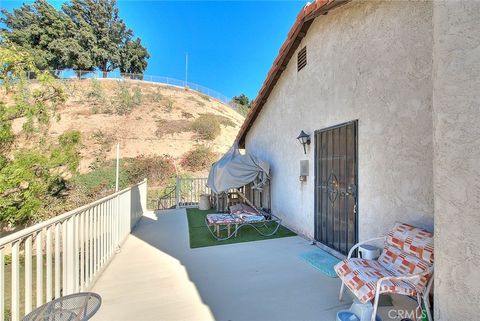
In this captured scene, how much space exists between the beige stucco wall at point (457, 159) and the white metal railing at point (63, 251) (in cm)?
338

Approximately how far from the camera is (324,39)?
18.6 feet

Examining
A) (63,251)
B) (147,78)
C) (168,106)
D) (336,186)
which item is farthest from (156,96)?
(63,251)

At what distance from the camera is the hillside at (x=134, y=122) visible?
2320cm

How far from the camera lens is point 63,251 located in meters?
3.08

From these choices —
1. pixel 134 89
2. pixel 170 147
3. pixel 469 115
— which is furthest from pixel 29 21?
pixel 469 115

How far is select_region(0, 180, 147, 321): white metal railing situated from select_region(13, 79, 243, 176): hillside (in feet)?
55.9

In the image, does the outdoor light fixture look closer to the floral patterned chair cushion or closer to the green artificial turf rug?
the green artificial turf rug

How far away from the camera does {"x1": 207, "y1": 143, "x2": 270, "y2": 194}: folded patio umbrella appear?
803 centimetres

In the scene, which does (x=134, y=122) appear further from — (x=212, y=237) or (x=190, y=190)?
(x=212, y=237)

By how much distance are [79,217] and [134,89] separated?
32.8 metres

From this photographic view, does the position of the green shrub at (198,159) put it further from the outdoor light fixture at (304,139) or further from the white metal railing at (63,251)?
the outdoor light fixture at (304,139)

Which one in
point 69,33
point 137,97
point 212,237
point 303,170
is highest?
point 69,33

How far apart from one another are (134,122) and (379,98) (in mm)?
26458

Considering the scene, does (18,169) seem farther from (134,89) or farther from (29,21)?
(29,21)
